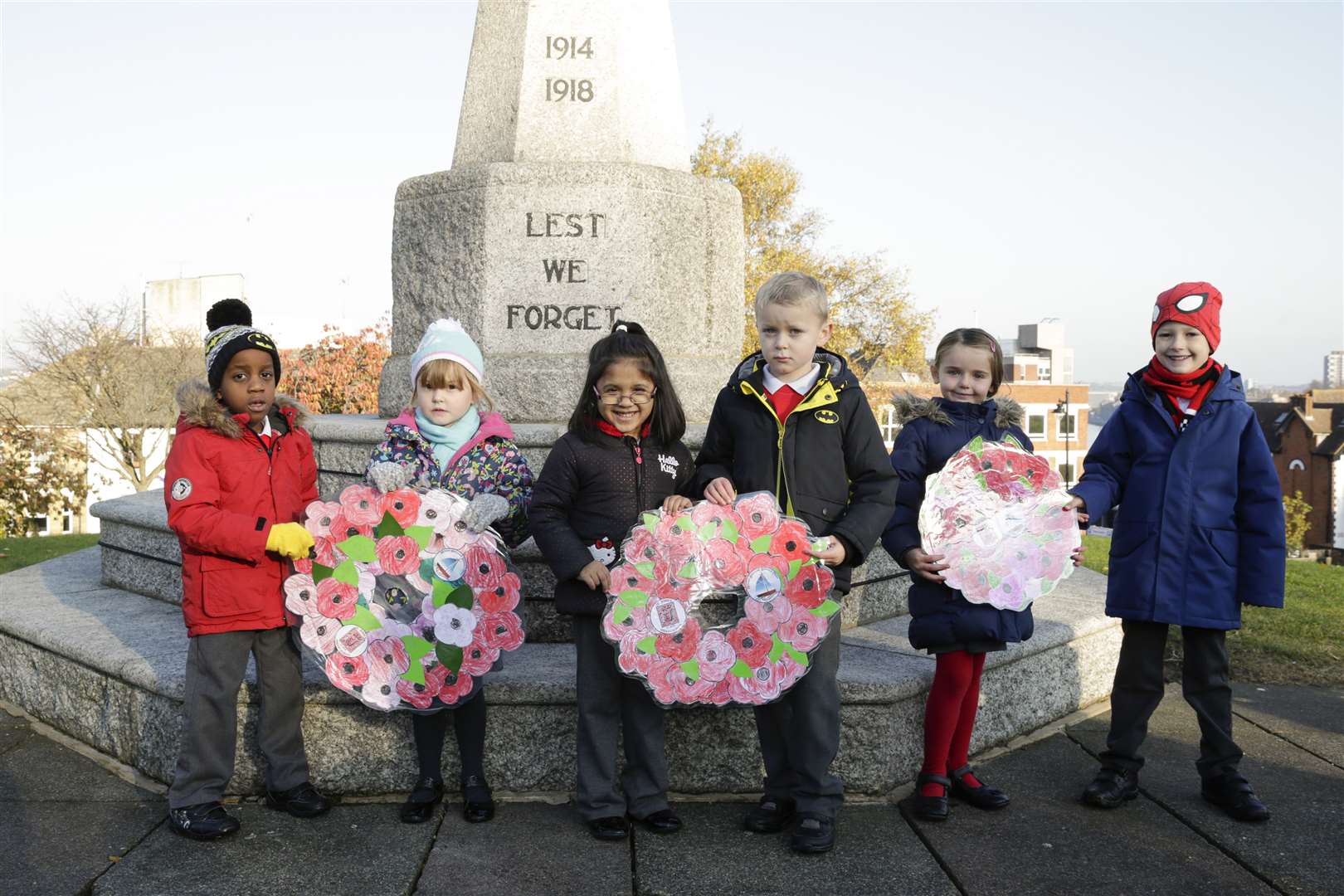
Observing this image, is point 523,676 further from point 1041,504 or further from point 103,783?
point 1041,504

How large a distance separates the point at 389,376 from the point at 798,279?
3.33 metres

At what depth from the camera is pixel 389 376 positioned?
6047 mm

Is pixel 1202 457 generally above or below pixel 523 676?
above

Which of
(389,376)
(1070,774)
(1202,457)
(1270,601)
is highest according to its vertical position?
(389,376)

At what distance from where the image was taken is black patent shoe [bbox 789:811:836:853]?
323 centimetres

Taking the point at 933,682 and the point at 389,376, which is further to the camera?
the point at 389,376

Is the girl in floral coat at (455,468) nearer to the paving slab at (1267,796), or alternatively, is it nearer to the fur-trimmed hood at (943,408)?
the fur-trimmed hood at (943,408)

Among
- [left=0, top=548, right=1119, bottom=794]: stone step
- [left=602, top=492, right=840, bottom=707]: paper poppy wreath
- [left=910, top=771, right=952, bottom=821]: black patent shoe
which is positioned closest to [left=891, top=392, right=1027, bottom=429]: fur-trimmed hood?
[left=602, top=492, right=840, bottom=707]: paper poppy wreath

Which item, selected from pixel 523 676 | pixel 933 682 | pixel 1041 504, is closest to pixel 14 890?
pixel 523 676

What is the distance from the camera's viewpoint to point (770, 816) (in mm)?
3410

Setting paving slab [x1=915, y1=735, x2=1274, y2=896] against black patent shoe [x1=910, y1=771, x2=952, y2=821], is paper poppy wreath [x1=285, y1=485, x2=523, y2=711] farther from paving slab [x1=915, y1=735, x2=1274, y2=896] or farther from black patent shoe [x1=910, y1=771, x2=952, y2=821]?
paving slab [x1=915, y1=735, x2=1274, y2=896]

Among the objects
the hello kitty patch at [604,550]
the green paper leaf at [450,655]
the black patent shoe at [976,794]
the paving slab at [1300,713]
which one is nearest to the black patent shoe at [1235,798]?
the black patent shoe at [976,794]

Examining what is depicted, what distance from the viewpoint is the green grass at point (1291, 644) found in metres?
5.51

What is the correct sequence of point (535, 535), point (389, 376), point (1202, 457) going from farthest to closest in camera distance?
point (389, 376)
point (1202, 457)
point (535, 535)
